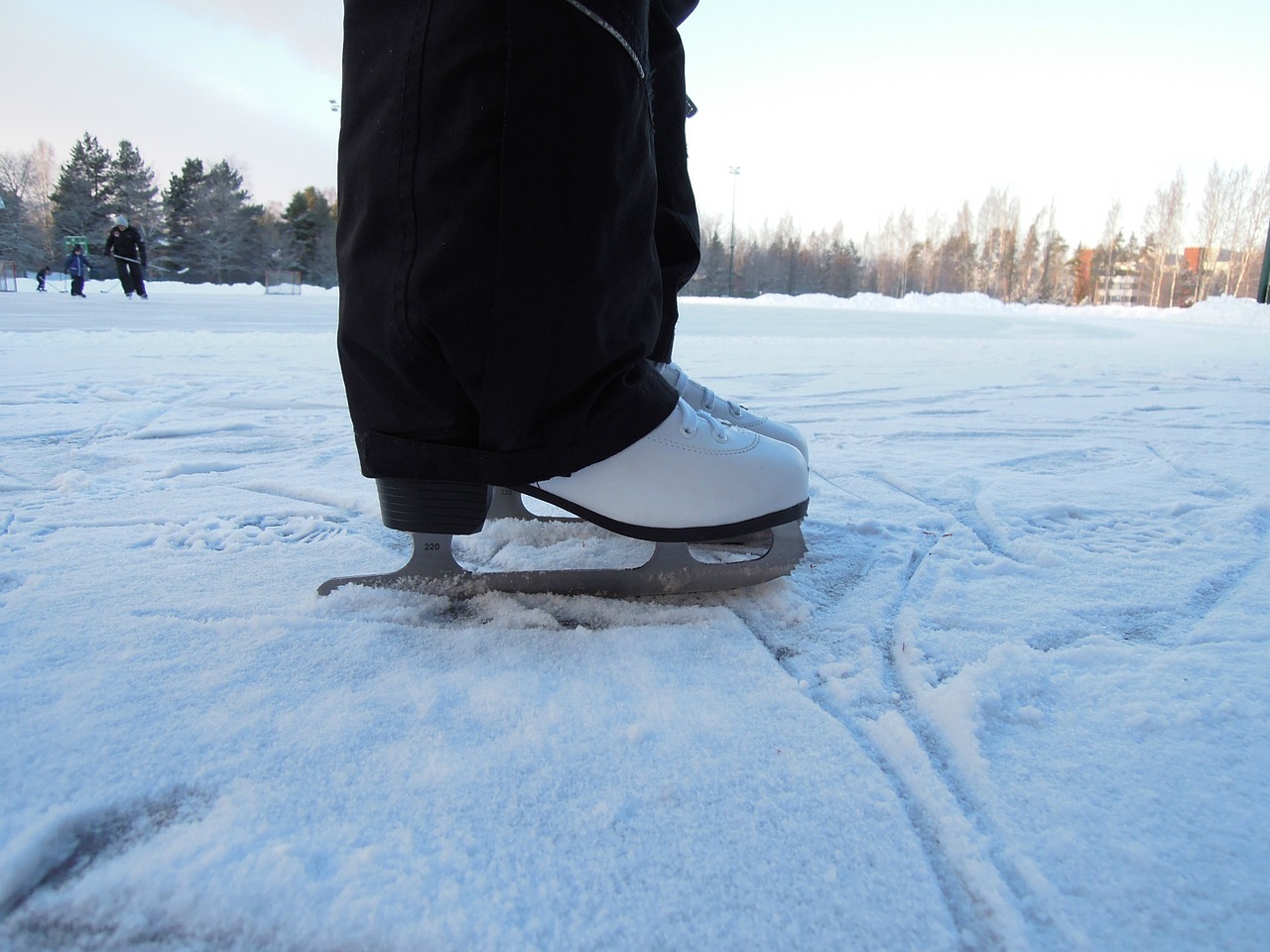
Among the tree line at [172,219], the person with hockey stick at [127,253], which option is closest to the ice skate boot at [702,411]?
the person with hockey stick at [127,253]

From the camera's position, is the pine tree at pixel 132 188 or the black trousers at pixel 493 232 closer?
the black trousers at pixel 493 232

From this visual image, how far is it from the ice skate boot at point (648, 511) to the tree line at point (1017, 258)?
3416 centimetres

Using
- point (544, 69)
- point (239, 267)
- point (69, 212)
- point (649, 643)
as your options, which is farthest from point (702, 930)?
point (69, 212)

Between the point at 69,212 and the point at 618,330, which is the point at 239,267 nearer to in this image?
the point at 69,212

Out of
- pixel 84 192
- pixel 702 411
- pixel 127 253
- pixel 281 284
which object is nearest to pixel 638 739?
pixel 702 411

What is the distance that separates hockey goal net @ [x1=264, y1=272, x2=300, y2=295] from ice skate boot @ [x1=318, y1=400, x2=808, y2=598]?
70.0 feet

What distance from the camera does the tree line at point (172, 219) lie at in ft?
93.1

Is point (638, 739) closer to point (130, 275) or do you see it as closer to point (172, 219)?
point (130, 275)

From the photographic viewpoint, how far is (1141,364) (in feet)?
11.5

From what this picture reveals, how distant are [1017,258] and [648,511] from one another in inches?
1812

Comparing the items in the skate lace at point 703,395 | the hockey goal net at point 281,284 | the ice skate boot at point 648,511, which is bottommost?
the ice skate boot at point 648,511

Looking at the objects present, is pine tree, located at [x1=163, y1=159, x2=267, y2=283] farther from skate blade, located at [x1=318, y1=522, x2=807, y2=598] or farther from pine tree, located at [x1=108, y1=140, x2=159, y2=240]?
skate blade, located at [x1=318, y1=522, x2=807, y2=598]

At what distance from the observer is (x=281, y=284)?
23.8 metres

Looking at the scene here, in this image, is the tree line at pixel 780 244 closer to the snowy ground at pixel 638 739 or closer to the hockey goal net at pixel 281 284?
the hockey goal net at pixel 281 284
